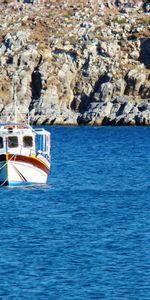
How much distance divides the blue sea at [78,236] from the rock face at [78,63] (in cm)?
7652

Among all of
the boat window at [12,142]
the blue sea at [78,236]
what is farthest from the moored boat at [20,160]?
the blue sea at [78,236]

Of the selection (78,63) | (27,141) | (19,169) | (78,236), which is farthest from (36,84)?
(78,236)

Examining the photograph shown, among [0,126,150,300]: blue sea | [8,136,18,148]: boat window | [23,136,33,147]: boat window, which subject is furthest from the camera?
[23,136,33,147]: boat window

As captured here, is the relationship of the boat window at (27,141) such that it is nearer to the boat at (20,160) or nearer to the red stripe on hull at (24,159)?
the boat at (20,160)

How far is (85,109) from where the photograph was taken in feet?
561

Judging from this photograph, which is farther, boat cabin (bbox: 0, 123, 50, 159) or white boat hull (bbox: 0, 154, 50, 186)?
boat cabin (bbox: 0, 123, 50, 159)

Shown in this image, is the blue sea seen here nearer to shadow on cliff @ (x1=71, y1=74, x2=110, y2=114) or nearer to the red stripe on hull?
the red stripe on hull

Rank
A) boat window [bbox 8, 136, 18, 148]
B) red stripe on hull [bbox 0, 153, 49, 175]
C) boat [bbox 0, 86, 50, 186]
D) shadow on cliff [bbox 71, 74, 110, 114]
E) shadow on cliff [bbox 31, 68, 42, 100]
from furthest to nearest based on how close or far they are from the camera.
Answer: shadow on cliff [bbox 31, 68, 42, 100] < shadow on cliff [bbox 71, 74, 110, 114] < boat window [bbox 8, 136, 18, 148] < boat [bbox 0, 86, 50, 186] < red stripe on hull [bbox 0, 153, 49, 175]

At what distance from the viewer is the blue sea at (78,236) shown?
4259 cm

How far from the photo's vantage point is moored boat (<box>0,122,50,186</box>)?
72.6 meters

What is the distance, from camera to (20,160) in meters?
72.6

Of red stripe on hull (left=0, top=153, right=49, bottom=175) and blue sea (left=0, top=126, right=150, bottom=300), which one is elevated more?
red stripe on hull (left=0, top=153, right=49, bottom=175)

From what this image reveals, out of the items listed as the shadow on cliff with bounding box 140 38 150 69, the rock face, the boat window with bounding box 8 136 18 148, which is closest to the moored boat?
the boat window with bounding box 8 136 18 148

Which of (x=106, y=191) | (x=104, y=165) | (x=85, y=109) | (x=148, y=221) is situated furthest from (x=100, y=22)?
(x=148, y=221)
